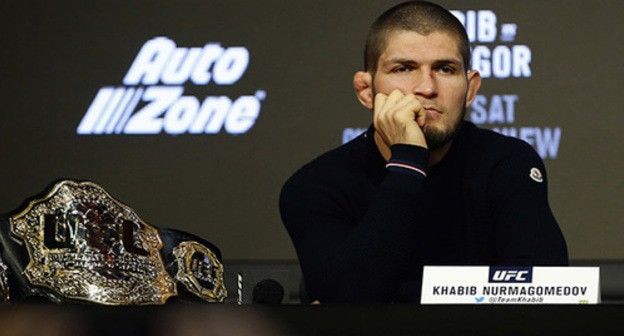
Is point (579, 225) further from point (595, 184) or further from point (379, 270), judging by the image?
point (379, 270)

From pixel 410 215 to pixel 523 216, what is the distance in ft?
0.77

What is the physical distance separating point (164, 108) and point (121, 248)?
3.14 m

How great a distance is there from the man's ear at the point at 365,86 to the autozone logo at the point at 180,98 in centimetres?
252

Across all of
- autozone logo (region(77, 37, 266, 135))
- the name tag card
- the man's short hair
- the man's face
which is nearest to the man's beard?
the man's face

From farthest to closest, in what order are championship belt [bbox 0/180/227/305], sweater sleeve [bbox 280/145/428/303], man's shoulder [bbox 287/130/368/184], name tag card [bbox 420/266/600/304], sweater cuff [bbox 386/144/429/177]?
man's shoulder [bbox 287/130/368/184] < sweater cuff [bbox 386/144/429/177] < sweater sleeve [bbox 280/145/428/303] < championship belt [bbox 0/180/227/305] < name tag card [bbox 420/266/600/304]

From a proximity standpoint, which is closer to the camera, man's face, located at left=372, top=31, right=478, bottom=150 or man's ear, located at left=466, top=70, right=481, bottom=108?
man's face, located at left=372, top=31, right=478, bottom=150

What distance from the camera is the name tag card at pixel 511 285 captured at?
4.31ft

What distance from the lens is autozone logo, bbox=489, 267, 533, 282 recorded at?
4.33 ft

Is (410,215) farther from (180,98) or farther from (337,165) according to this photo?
(180,98)

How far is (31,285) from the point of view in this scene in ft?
4.97

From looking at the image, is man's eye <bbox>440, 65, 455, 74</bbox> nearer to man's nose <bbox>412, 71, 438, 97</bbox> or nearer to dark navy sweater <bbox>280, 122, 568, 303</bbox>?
man's nose <bbox>412, 71, 438, 97</bbox>

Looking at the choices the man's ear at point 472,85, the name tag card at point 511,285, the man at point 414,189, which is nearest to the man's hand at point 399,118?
the man at point 414,189

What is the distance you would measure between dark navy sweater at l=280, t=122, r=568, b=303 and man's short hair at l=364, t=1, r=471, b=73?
20cm

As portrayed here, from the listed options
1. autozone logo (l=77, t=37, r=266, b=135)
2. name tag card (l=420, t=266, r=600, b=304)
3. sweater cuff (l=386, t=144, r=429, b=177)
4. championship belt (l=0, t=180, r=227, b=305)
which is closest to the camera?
name tag card (l=420, t=266, r=600, b=304)
